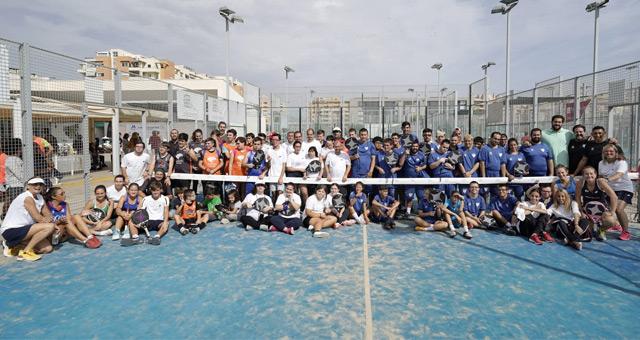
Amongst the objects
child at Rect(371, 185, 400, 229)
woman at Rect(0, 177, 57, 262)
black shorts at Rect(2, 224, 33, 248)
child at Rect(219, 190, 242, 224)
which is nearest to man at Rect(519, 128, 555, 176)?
child at Rect(371, 185, 400, 229)

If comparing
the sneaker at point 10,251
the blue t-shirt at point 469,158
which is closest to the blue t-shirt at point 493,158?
the blue t-shirt at point 469,158

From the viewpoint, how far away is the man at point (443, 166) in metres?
8.21

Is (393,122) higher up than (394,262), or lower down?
higher up

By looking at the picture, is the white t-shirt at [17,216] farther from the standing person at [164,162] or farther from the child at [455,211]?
the child at [455,211]

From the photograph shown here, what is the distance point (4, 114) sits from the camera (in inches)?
251

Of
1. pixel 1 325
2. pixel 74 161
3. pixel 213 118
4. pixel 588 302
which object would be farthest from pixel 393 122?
pixel 1 325

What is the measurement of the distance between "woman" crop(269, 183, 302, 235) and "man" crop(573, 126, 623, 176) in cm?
586

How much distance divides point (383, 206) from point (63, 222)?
6.11 m

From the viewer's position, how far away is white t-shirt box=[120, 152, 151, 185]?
27.4ft

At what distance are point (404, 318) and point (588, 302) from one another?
222 cm

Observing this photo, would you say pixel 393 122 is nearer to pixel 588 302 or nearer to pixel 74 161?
pixel 74 161

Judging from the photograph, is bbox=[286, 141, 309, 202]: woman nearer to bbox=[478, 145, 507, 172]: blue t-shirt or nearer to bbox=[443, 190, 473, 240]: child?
bbox=[443, 190, 473, 240]: child

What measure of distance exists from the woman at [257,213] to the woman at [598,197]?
6017mm

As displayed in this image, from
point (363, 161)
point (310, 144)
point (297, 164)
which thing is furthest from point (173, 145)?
point (363, 161)
